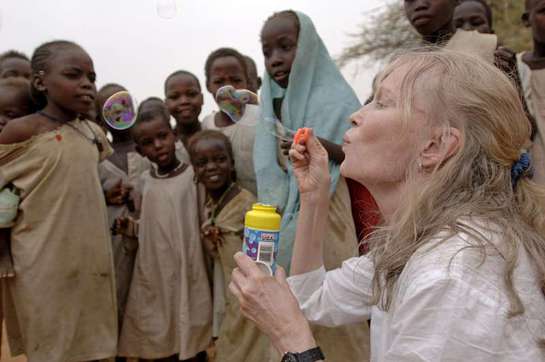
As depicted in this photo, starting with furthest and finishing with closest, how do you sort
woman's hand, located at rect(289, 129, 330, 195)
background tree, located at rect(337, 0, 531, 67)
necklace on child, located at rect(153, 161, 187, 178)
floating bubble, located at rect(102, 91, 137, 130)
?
background tree, located at rect(337, 0, 531, 67) → necklace on child, located at rect(153, 161, 187, 178) → floating bubble, located at rect(102, 91, 137, 130) → woman's hand, located at rect(289, 129, 330, 195)

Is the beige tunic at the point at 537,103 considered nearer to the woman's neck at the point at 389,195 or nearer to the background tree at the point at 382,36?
the woman's neck at the point at 389,195

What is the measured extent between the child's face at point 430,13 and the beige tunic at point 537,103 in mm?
484

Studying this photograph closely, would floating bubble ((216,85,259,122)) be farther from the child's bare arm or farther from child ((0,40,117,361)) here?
the child's bare arm

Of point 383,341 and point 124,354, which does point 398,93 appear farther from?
point 124,354

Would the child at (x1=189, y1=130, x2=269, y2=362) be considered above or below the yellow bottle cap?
below

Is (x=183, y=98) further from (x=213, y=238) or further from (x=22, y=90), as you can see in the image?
(x=213, y=238)

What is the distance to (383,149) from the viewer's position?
1.37m

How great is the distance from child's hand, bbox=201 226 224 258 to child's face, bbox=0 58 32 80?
2345 millimetres

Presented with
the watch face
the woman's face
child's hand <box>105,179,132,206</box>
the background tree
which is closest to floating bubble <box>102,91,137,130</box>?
child's hand <box>105,179,132,206</box>

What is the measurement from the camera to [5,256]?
2.81m

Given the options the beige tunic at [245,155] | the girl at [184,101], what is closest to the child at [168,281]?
the beige tunic at [245,155]

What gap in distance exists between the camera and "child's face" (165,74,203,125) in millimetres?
3994

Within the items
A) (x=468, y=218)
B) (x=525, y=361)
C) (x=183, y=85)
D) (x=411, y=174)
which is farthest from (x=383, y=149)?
(x=183, y=85)

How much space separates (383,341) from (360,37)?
44.3ft
